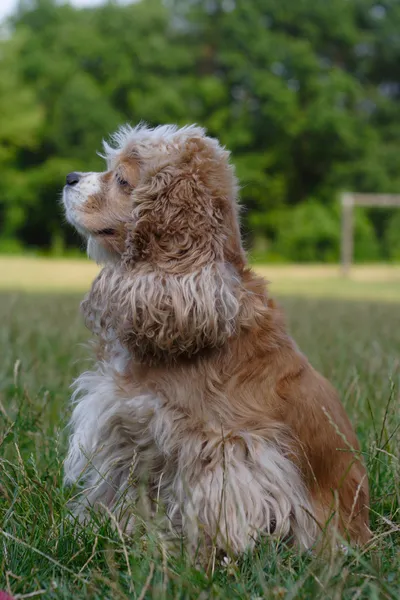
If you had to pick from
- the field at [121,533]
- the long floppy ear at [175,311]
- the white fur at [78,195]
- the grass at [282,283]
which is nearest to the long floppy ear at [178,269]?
the long floppy ear at [175,311]

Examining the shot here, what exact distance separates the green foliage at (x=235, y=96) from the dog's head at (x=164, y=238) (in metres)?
26.5

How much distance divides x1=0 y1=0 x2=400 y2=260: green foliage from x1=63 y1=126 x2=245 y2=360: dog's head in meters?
26.5

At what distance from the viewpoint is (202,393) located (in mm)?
2434

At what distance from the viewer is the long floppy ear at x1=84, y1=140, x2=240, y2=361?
8.02ft

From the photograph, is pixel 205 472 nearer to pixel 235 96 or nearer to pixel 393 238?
pixel 393 238

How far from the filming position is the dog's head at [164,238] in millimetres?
2455

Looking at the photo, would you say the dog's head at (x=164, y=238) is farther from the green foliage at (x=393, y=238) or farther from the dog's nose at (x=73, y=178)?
the green foliage at (x=393, y=238)

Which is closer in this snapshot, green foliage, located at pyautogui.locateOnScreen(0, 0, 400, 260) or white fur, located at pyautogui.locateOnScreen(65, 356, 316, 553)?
white fur, located at pyautogui.locateOnScreen(65, 356, 316, 553)

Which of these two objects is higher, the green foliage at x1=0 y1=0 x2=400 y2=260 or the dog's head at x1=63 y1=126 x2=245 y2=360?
the green foliage at x1=0 y1=0 x2=400 y2=260

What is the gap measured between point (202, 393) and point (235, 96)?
31.2 metres

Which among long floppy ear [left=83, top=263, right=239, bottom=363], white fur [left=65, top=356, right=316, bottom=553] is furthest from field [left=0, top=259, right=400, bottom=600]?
long floppy ear [left=83, top=263, right=239, bottom=363]

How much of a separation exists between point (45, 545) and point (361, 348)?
326 centimetres

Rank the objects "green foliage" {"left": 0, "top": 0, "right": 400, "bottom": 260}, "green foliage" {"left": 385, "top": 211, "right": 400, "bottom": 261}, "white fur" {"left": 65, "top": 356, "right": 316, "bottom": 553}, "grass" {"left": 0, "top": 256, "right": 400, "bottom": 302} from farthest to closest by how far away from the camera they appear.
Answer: "green foliage" {"left": 0, "top": 0, "right": 400, "bottom": 260} → "green foliage" {"left": 385, "top": 211, "right": 400, "bottom": 261} → "grass" {"left": 0, "top": 256, "right": 400, "bottom": 302} → "white fur" {"left": 65, "top": 356, "right": 316, "bottom": 553}

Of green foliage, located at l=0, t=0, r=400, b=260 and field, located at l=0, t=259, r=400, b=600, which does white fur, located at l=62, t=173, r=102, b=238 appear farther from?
green foliage, located at l=0, t=0, r=400, b=260
